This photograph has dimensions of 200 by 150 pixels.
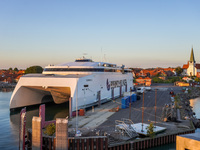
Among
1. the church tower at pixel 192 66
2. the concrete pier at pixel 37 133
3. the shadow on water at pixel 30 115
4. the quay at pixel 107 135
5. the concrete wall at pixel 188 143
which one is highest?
the church tower at pixel 192 66

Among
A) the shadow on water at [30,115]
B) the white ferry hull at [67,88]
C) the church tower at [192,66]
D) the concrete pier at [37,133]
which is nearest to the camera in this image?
the concrete pier at [37,133]

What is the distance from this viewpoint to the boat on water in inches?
914

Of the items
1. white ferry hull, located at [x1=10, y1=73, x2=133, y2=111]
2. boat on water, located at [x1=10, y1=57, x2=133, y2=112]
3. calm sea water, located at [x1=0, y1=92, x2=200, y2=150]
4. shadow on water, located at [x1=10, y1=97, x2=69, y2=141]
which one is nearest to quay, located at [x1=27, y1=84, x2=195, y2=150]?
calm sea water, located at [x1=0, y1=92, x2=200, y2=150]

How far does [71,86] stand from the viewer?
22.6 m

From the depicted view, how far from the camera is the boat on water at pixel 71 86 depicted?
23219mm

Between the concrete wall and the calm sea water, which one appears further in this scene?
the calm sea water

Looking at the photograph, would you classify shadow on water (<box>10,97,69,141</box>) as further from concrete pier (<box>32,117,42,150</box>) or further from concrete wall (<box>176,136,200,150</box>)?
concrete wall (<box>176,136,200,150</box>)

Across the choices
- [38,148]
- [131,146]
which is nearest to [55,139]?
[38,148]

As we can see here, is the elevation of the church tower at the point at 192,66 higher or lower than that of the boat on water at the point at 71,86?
higher

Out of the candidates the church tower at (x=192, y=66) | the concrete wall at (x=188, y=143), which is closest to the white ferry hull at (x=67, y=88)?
the concrete wall at (x=188, y=143)

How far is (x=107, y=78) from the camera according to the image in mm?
32156

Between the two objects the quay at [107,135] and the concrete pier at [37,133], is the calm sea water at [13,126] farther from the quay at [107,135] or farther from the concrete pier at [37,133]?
the concrete pier at [37,133]

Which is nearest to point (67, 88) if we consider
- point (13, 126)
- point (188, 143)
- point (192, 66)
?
point (13, 126)

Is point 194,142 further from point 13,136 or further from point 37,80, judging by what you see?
point 37,80
